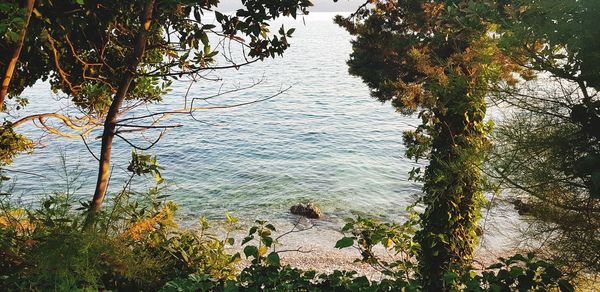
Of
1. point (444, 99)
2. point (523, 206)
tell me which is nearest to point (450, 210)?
point (444, 99)

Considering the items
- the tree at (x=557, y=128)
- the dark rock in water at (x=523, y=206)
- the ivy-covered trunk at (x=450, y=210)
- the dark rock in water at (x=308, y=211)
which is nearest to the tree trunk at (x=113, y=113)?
the tree at (x=557, y=128)

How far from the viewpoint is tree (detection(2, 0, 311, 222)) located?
393cm

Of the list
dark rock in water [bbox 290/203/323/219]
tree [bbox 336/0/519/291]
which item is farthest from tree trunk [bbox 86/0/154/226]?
dark rock in water [bbox 290/203/323/219]

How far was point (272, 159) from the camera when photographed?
25.0m

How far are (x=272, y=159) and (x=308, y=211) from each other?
27.7 ft

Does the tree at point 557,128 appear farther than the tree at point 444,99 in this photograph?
No

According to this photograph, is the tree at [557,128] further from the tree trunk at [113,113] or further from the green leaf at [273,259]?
the tree trunk at [113,113]

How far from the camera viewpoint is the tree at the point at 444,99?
4128mm

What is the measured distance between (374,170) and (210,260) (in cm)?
1942

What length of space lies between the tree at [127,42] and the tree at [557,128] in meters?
1.98

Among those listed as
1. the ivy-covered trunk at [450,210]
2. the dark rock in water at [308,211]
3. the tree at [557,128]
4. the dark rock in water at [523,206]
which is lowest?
the dark rock in water at [308,211]

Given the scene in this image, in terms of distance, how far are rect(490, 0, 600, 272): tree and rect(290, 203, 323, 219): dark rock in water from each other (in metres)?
13.4

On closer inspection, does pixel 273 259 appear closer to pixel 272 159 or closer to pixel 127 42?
pixel 127 42

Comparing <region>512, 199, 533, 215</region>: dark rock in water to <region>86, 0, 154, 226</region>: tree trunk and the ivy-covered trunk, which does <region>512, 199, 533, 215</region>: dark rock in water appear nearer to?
the ivy-covered trunk
